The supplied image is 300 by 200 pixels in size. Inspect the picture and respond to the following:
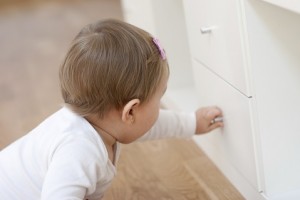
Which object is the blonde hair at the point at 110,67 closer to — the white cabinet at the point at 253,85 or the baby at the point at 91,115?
the baby at the point at 91,115

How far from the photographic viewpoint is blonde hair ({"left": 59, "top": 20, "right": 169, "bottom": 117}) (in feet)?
2.68

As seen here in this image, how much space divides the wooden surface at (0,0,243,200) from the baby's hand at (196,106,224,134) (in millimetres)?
137

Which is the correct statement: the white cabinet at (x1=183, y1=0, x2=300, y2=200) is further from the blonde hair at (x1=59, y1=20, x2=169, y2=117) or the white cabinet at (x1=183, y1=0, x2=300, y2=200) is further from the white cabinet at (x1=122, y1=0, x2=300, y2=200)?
the blonde hair at (x1=59, y1=20, x2=169, y2=117)

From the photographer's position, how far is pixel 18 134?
1.56 metres

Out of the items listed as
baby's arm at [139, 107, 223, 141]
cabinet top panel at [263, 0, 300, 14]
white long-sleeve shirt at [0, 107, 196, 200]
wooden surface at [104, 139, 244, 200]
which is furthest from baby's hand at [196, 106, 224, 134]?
cabinet top panel at [263, 0, 300, 14]

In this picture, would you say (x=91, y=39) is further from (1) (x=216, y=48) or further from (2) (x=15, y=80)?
(2) (x=15, y=80)

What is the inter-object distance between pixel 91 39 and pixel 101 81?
0.07 m

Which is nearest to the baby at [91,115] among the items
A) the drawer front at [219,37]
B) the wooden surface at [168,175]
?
the drawer front at [219,37]

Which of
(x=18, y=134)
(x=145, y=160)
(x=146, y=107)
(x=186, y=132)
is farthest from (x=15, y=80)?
(x=146, y=107)

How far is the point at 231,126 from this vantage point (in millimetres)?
1038

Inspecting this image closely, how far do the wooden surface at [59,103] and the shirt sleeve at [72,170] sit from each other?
13.2 inches

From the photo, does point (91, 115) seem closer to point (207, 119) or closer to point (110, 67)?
point (110, 67)

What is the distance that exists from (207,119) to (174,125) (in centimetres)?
7

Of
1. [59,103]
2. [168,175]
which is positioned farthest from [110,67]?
[59,103]
